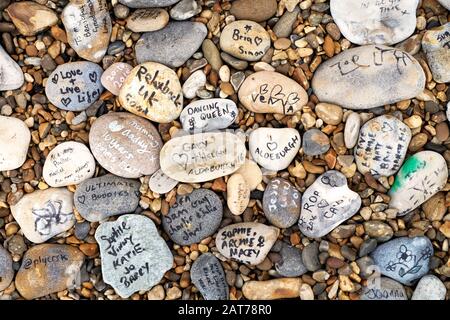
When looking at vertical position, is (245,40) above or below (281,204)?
above

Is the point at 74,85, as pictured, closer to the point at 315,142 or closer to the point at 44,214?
the point at 44,214

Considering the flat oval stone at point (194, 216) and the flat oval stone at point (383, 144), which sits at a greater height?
the flat oval stone at point (383, 144)

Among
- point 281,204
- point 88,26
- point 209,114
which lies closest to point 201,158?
point 209,114

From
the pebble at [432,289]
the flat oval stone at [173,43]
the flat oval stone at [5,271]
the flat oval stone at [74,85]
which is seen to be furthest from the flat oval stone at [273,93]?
the flat oval stone at [5,271]

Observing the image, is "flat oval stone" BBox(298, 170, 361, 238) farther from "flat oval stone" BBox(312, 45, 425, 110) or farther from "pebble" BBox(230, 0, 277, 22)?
"pebble" BBox(230, 0, 277, 22)

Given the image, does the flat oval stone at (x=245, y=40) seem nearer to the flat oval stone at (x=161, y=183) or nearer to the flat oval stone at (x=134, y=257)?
the flat oval stone at (x=161, y=183)
